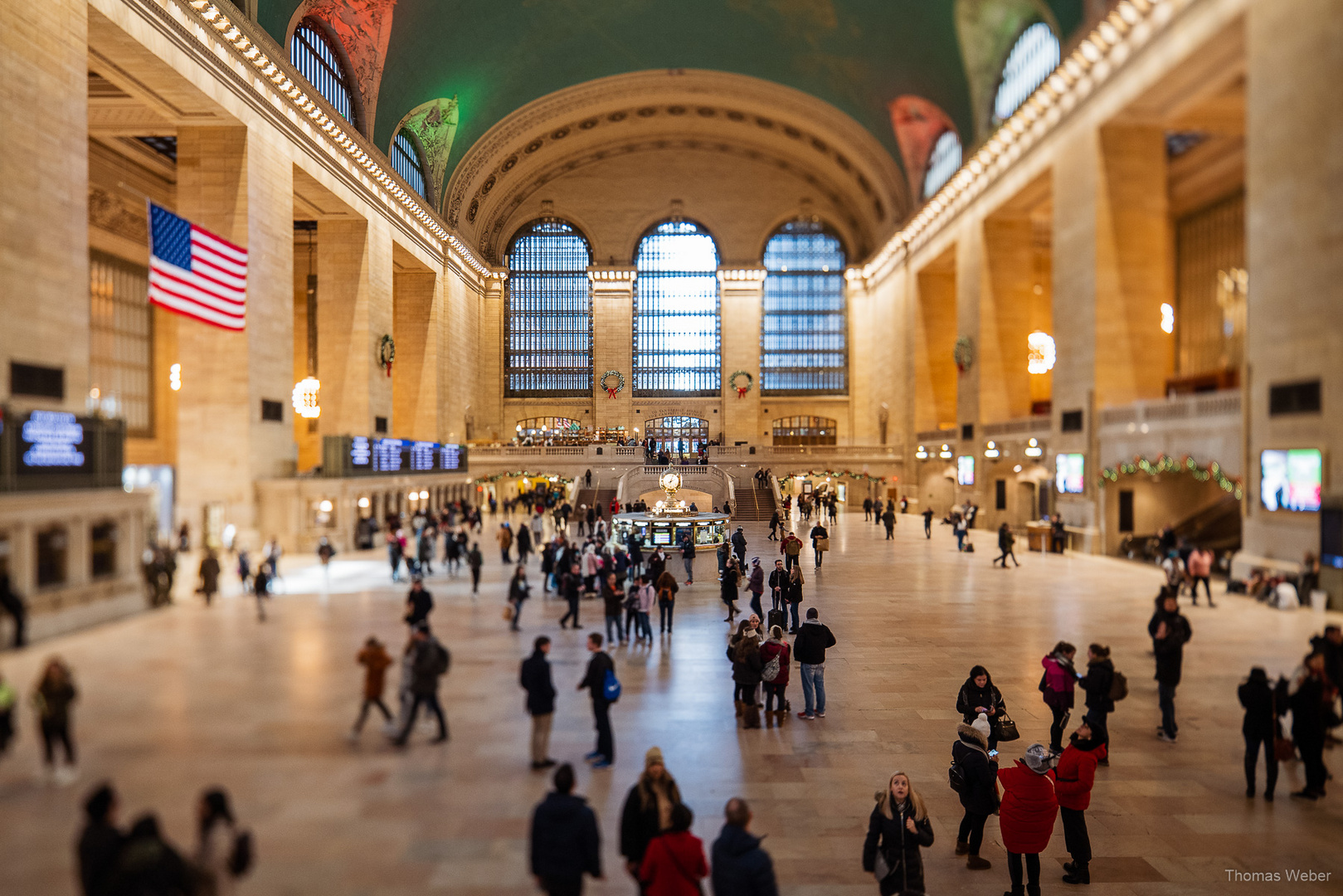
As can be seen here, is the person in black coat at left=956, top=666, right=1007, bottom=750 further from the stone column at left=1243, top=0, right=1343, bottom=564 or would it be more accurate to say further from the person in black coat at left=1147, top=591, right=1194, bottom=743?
the stone column at left=1243, top=0, right=1343, bottom=564

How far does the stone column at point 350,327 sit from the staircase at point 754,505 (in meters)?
16.0

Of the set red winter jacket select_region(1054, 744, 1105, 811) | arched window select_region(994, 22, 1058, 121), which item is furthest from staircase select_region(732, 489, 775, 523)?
red winter jacket select_region(1054, 744, 1105, 811)

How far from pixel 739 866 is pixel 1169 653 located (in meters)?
6.25

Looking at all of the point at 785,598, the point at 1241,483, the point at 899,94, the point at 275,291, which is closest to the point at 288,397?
the point at 275,291

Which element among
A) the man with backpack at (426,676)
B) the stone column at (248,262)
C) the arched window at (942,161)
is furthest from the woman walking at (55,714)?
the arched window at (942,161)

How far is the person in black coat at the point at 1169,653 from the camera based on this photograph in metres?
7.83

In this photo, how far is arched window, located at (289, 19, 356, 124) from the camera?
26.0 metres

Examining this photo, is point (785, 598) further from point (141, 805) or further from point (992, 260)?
point (992, 260)

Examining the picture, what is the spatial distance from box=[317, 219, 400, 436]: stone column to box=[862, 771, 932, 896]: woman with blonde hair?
93.7 feet

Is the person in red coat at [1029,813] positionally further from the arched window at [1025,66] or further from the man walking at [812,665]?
the arched window at [1025,66]

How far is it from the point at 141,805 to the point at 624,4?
151 feet

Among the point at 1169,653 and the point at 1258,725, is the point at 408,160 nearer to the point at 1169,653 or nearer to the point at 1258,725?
the point at 1169,653

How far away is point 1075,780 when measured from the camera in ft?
19.6

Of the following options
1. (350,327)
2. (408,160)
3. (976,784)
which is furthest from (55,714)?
(408,160)
